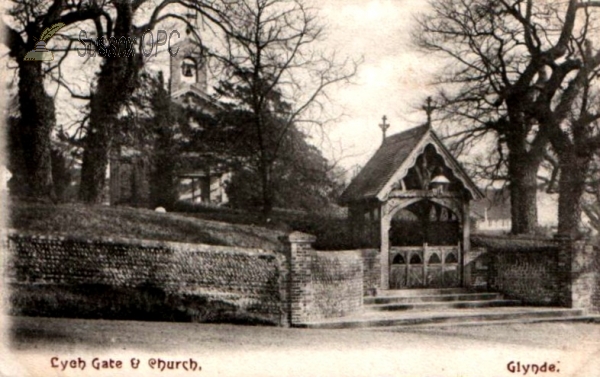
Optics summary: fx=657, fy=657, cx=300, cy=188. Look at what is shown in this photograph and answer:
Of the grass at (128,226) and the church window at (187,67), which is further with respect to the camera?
the church window at (187,67)

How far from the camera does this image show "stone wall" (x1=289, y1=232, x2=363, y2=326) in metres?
12.4

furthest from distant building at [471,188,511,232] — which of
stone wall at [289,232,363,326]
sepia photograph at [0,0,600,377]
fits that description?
stone wall at [289,232,363,326]

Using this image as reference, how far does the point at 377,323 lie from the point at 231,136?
7916mm

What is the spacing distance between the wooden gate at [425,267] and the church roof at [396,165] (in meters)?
1.53

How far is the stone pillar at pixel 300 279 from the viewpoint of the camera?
40.3ft

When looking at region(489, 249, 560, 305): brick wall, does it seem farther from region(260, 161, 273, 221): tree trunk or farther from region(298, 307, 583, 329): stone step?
region(260, 161, 273, 221): tree trunk

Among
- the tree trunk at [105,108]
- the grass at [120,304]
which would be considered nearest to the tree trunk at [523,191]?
the grass at [120,304]

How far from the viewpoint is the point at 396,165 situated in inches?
599

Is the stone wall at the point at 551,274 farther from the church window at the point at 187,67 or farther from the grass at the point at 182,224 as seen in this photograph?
the church window at the point at 187,67

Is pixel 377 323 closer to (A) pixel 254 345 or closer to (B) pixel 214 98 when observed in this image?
(A) pixel 254 345

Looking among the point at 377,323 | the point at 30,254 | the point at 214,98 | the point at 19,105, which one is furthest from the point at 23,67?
the point at 377,323

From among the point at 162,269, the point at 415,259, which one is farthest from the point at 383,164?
the point at 162,269

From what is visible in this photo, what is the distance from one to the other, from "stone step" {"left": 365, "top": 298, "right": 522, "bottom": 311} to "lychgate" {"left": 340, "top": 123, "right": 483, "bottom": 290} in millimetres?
1072

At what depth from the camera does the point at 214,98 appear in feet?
58.3
